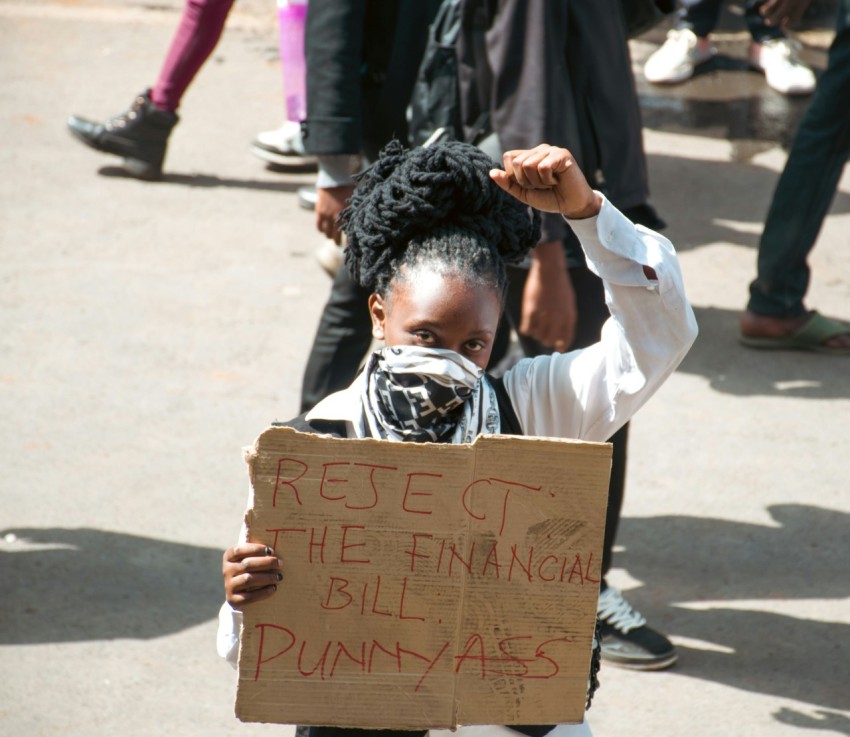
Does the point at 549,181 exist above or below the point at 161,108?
above

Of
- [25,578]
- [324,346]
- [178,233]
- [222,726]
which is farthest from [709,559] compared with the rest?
[178,233]

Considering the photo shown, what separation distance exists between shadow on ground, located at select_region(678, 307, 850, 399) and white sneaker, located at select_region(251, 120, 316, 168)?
2581mm

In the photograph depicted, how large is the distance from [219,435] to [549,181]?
2.82 m

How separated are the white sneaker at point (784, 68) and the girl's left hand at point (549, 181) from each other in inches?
259

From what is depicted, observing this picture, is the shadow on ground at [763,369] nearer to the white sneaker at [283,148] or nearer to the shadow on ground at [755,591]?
the shadow on ground at [755,591]

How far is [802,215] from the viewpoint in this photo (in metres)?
5.14

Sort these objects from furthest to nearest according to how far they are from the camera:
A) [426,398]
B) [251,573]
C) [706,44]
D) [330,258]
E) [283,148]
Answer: [706,44] → [283,148] → [330,258] → [426,398] → [251,573]

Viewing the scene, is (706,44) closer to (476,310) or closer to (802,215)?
(802,215)

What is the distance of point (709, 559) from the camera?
13.1 feet

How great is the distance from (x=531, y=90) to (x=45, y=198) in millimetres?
3940

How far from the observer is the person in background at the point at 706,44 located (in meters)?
8.12

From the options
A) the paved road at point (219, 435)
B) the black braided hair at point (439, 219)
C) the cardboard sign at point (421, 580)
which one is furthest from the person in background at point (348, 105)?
the cardboard sign at point (421, 580)

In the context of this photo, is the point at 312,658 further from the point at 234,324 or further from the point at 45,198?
the point at 45,198

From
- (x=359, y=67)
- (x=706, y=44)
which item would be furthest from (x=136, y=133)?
(x=706, y=44)
